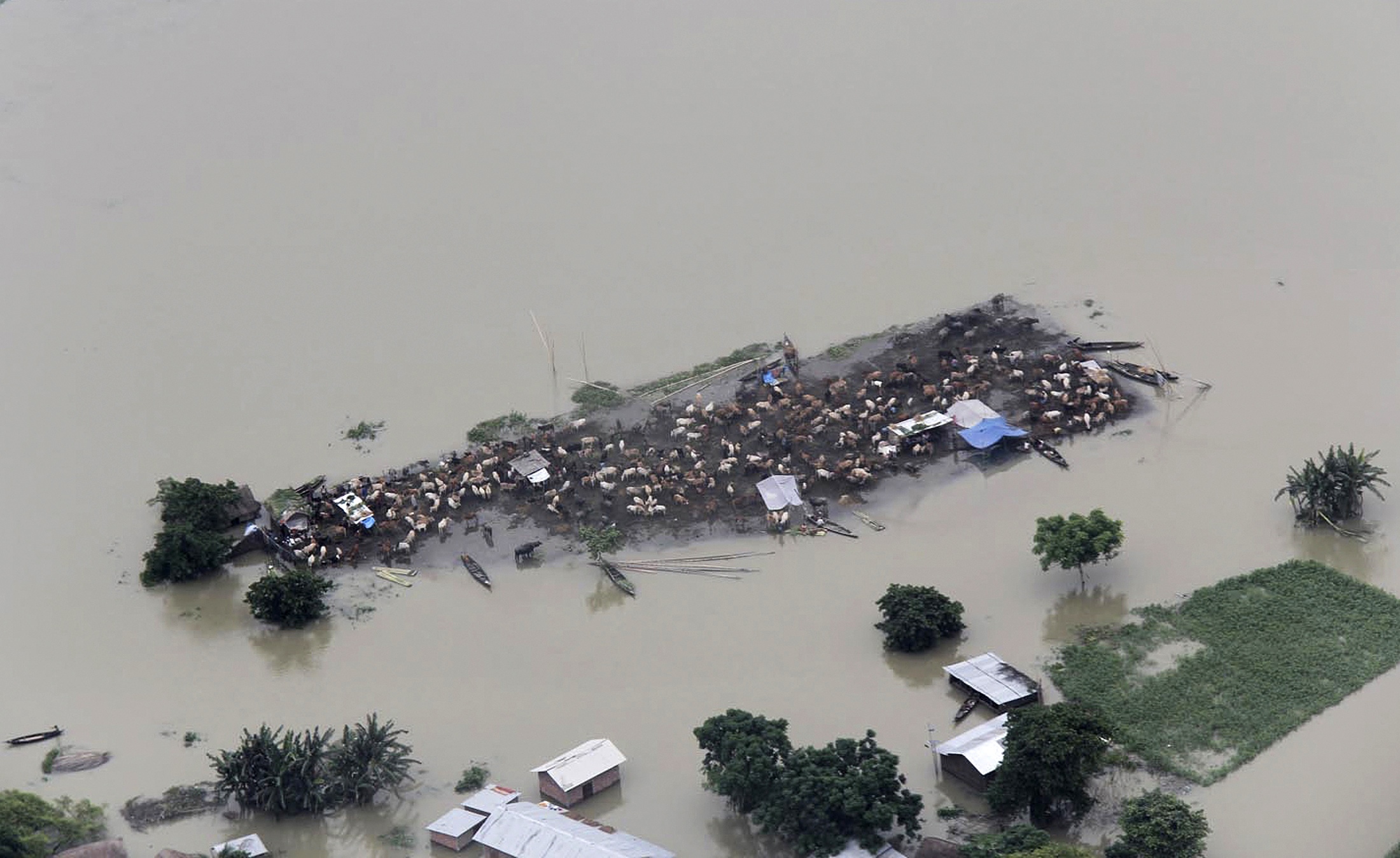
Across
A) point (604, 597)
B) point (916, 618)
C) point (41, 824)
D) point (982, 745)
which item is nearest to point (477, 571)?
point (604, 597)

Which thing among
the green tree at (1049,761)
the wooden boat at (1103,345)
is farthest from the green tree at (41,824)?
the wooden boat at (1103,345)

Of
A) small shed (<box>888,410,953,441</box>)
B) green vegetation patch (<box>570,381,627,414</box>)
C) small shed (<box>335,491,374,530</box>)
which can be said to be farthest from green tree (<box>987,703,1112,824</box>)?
green vegetation patch (<box>570,381,627,414</box>)

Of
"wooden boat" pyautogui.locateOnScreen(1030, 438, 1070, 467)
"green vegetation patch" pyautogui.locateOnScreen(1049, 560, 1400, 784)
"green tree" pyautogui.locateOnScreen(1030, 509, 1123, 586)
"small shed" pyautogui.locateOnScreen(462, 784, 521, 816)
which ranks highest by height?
"wooden boat" pyautogui.locateOnScreen(1030, 438, 1070, 467)

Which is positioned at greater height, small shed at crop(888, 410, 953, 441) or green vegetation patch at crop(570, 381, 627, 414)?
green vegetation patch at crop(570, 381, 627, 414)

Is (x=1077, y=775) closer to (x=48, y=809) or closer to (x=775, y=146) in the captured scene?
(x=48, y=809)

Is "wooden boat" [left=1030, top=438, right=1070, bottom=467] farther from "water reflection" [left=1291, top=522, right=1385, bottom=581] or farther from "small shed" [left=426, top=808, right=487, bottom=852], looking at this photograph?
"small shed" [left=426, top=808, right=487, bottom=852]

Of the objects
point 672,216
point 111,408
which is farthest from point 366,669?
point 672,216

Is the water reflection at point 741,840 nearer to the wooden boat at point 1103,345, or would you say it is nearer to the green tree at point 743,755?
the green tree at point 743,755
